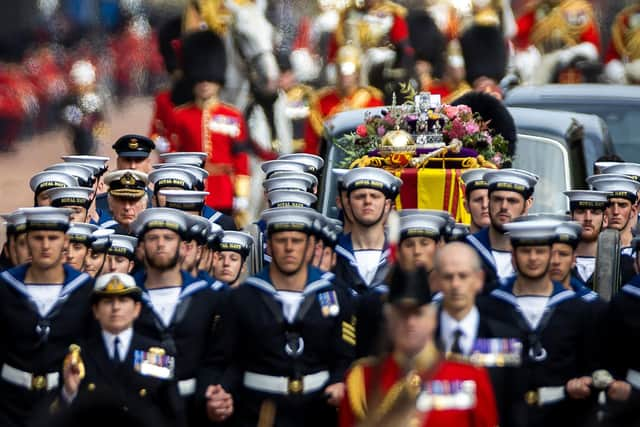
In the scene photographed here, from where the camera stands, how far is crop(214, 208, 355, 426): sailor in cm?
1333

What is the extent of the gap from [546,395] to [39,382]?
2706 millimetres

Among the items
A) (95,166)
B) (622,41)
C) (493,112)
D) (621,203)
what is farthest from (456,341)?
(622,41)

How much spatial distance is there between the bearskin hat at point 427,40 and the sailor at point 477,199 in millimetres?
9836

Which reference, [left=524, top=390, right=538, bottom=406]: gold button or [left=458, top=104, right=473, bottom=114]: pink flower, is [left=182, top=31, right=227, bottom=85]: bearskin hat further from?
[left=524, top=390, right=538, bottom=406]: gold button

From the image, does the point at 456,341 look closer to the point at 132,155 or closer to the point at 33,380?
the point at 33,380

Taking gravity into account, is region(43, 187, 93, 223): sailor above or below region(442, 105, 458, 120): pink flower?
below

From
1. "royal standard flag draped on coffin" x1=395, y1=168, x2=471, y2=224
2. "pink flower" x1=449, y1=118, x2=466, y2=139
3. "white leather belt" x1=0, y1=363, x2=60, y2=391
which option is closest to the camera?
"white leather belt" x1=0, y1=363, x2=60, y2=391

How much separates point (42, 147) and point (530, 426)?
67.7 feet

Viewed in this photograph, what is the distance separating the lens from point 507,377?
12.4 metres

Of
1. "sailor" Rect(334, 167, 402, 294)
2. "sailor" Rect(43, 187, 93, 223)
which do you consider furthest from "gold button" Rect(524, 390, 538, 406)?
"sailor" Rect(43, 187, 93, 223)

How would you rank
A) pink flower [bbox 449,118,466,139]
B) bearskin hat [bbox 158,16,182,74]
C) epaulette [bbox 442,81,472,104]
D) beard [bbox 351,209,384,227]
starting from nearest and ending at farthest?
beard [bbox 351,209,384,227]
pink flower [bbox 449,118,466,139]
epaulette [bbox 442,81,472,104]
bearskin hat [bbox 158,16,182,74]

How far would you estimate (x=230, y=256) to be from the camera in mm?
15641

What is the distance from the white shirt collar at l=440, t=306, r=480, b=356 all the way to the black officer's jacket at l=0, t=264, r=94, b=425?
2.64 metres

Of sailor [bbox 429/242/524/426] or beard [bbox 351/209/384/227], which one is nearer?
sailor [bbox 429/242/524/426]
